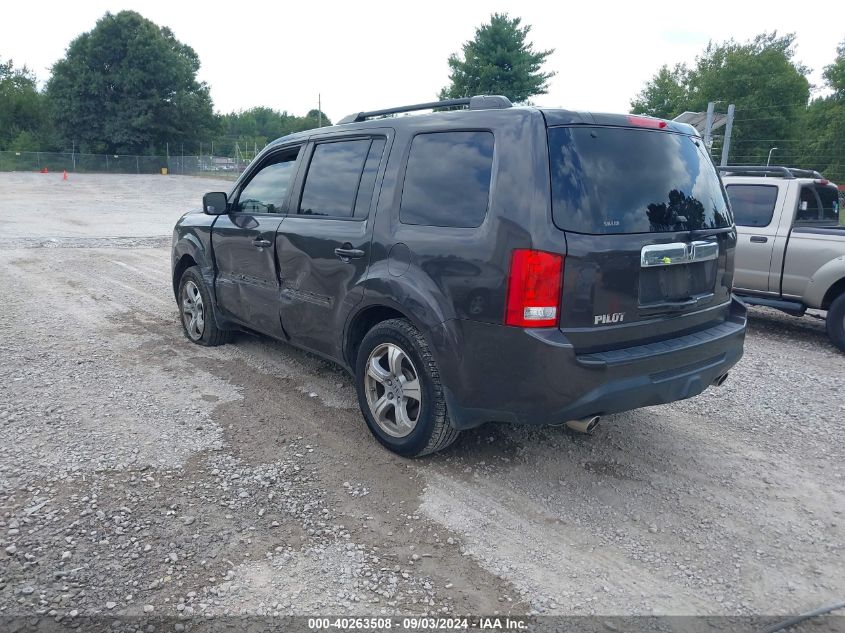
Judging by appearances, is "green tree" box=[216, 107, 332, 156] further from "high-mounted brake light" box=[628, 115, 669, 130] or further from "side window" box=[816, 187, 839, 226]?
"high-mounted brake light" box=[628, 115, 669, 130]

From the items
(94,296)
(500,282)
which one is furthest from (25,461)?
(94,296)

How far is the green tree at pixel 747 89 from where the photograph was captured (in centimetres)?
5247

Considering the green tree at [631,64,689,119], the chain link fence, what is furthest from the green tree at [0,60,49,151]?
the green tree at [631,64,689,119]

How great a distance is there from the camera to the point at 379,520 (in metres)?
3.27

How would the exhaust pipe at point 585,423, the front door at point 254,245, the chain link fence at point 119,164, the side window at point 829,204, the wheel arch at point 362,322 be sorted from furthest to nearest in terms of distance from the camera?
the chain link fence at point 119,164 → the side window at point 829,204 → the front door at point 254,245 → the wheel arch at point 362,322 → the exhaust pipe at point 585,423

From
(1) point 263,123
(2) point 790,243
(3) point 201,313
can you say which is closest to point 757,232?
(2) point 790,243

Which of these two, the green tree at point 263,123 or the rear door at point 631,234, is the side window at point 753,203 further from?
the green tree at point 263,123

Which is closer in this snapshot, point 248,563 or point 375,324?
point 248,563

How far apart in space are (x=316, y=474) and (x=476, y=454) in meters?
A: 0.99

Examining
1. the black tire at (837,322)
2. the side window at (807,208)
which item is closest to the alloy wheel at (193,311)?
the black tire at (837,322)

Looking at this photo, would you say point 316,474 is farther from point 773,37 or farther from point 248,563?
point 773,37

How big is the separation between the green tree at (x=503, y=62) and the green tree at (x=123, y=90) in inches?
1435

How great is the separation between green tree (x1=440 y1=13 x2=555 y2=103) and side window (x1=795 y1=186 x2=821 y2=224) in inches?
1344

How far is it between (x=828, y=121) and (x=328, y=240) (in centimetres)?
Answer: 6055
